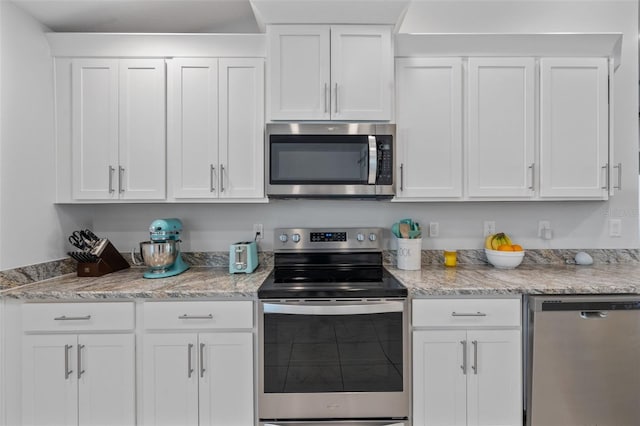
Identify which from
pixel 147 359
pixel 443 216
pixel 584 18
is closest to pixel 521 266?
pixel 443 216

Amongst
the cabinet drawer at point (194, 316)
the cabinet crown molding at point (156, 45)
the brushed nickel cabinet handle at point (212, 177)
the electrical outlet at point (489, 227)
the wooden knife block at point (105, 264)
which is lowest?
the cabinet drawer at point (194, 316)

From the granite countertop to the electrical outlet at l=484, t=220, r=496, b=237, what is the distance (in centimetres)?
32

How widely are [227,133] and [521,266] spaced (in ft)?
7.06

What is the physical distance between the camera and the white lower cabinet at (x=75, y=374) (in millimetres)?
1632

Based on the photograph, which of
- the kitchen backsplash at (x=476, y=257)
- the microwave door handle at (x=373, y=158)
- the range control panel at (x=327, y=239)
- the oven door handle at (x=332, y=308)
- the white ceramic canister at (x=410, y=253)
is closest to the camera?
the oven door handle at (x=332, y=308)

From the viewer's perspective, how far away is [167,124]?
6.57 ft

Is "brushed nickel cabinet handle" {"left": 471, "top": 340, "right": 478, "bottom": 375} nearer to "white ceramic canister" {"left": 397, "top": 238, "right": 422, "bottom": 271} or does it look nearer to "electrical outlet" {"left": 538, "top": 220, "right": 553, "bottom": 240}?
"white ceramic canister" {"left": 397, "top": 238, "right": 422, "bottom": 271}

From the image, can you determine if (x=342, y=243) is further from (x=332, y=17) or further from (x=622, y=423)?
(x=622, y=423)

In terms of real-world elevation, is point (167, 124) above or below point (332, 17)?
below

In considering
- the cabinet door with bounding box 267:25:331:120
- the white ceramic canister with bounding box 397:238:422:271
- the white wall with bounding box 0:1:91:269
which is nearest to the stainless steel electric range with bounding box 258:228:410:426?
the white ceramic canister with bounding box 397:238:422:271

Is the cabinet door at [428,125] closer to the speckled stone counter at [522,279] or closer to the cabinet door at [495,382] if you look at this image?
the speckled stone counter at [522,279]

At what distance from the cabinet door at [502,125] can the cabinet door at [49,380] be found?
2407 mm

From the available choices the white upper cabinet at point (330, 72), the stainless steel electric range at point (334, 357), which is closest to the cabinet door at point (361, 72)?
the white upper cabinet at point (330, 72)

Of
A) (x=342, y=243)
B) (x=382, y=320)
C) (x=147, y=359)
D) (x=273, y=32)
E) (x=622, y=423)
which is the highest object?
(x=273, y=32)
